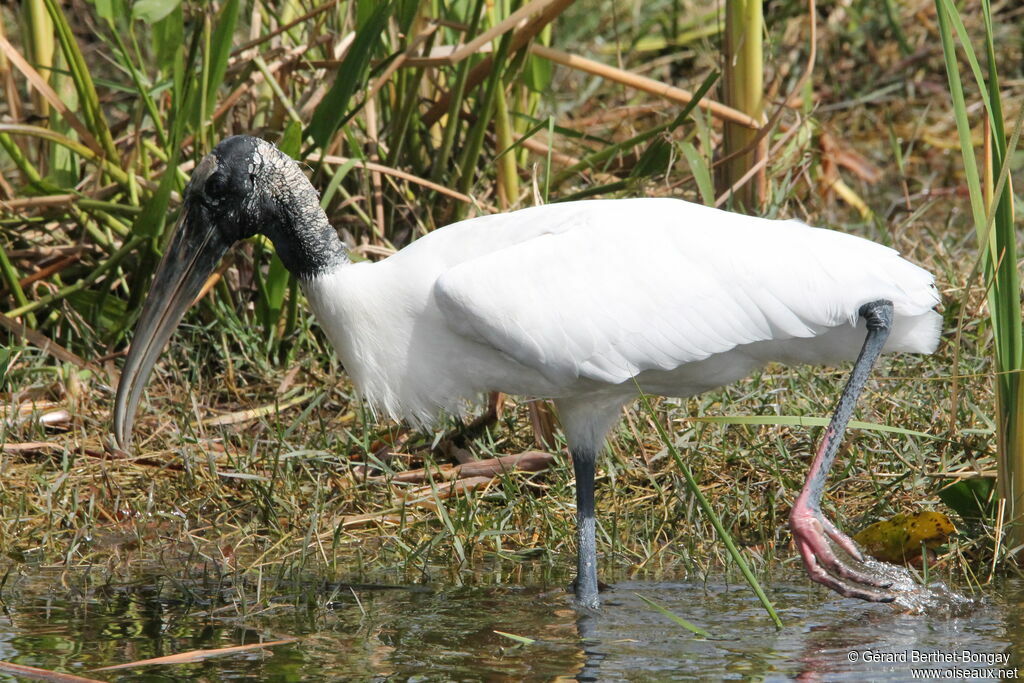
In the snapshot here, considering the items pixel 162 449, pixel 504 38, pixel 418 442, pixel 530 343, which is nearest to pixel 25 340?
pixel 162 449

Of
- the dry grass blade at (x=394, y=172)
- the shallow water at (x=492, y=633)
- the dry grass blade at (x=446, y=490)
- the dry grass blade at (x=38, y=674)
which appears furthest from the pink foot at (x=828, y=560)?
the dry grass blade at (x=394, y=172)

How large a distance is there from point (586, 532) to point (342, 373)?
1.48 metres

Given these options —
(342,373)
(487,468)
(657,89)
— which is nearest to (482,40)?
(657,89)

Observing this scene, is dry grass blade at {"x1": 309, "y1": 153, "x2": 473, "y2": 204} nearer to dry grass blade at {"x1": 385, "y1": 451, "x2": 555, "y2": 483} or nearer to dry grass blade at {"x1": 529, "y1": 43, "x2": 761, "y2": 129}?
dry grass blade at {"x1": 529, "y1": 43, "x2": 761, "y2": 129}

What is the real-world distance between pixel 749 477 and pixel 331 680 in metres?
1.64

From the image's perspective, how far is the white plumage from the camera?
3.48m

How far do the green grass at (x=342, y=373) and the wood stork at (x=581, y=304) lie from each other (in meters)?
0.26

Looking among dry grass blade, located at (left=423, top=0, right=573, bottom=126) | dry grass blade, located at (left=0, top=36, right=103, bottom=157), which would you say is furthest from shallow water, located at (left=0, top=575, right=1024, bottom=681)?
dry grass blade, located at (left=423, top=0, right=573, bottom=126)

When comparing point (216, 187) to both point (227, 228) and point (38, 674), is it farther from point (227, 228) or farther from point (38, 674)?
point (38, 674)

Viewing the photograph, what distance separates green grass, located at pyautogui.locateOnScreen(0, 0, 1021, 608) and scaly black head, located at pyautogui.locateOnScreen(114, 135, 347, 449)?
1.96ft

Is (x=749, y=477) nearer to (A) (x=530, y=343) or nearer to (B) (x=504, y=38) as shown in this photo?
(A) (x=530, y=343)

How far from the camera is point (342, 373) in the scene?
4969 millimetres

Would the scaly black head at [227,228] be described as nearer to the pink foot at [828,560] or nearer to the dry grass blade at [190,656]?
the dry grass blade at [190,656]

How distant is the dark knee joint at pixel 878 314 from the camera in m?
3.46
